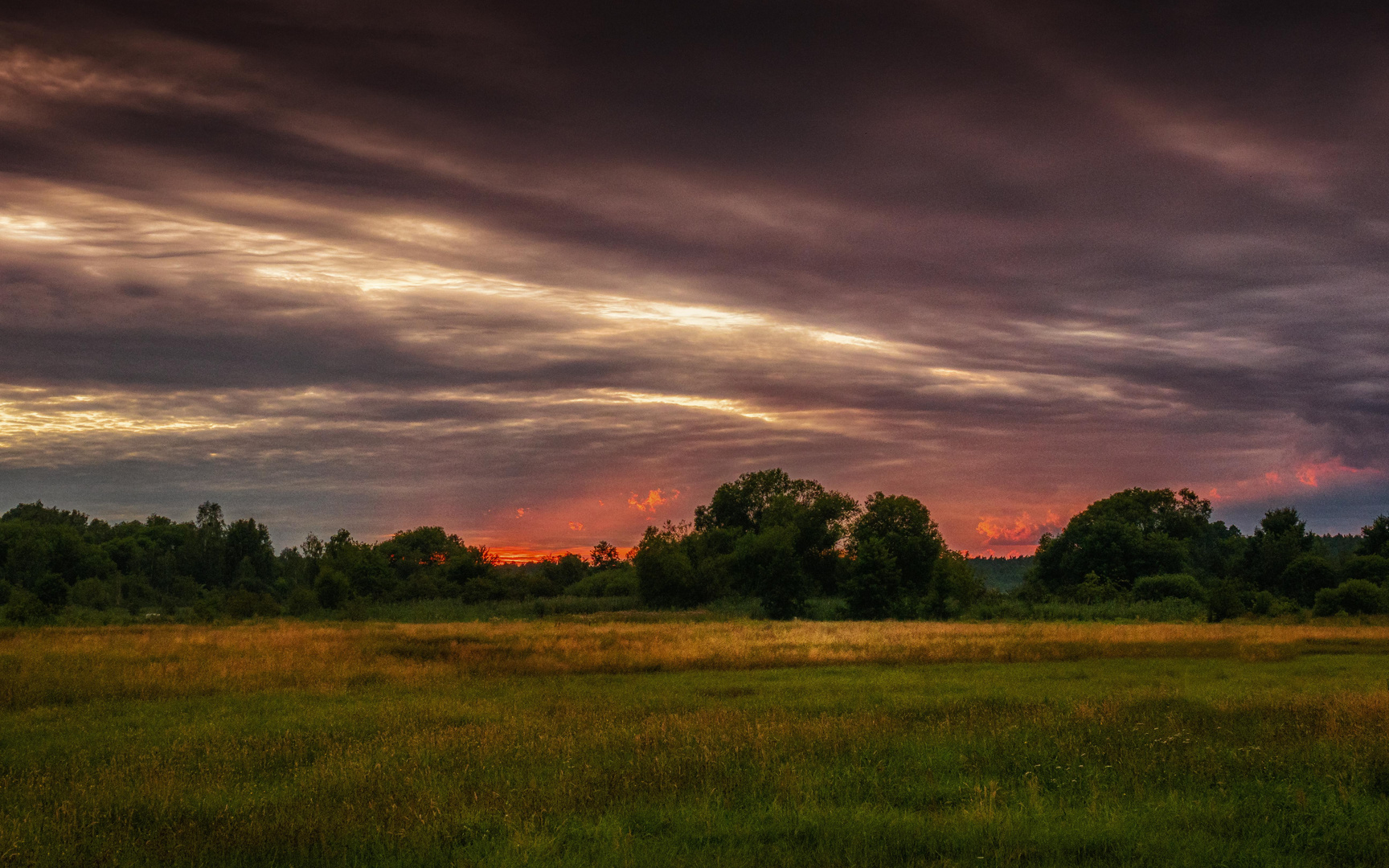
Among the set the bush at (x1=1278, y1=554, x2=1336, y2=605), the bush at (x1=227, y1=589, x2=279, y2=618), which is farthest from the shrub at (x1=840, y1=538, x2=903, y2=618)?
the bush at (x1=227, y1=589, x2=279, y2=618)

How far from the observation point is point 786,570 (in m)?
91.0

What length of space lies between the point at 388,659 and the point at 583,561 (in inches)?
5353

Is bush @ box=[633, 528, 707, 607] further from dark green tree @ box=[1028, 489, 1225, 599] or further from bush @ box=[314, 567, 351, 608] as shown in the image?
dark green tree @ box=[1028, 489, 1225, 599]

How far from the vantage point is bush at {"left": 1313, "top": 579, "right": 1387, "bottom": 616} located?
2704 inches

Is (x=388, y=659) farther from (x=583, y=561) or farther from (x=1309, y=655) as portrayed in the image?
(x=583, y=561)

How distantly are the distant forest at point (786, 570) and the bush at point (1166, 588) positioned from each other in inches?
9.6

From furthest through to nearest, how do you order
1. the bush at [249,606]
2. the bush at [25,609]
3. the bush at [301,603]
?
the bush at [301,603] < the bush at [249,606] < the bush at [25,609]

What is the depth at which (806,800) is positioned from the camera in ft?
34.2

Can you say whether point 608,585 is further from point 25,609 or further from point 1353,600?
point 1353,600

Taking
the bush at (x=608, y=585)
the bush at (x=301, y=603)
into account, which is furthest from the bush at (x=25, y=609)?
the bush at (x=608, y=585)

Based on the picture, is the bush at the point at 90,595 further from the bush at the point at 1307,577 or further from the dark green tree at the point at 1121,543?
the bush at the point at 1307,577

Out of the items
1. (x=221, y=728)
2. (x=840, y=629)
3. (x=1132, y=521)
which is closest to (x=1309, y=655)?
(x=840, y=629)

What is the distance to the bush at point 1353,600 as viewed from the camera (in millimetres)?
68688

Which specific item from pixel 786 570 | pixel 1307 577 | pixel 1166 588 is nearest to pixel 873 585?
pixel 786 570
